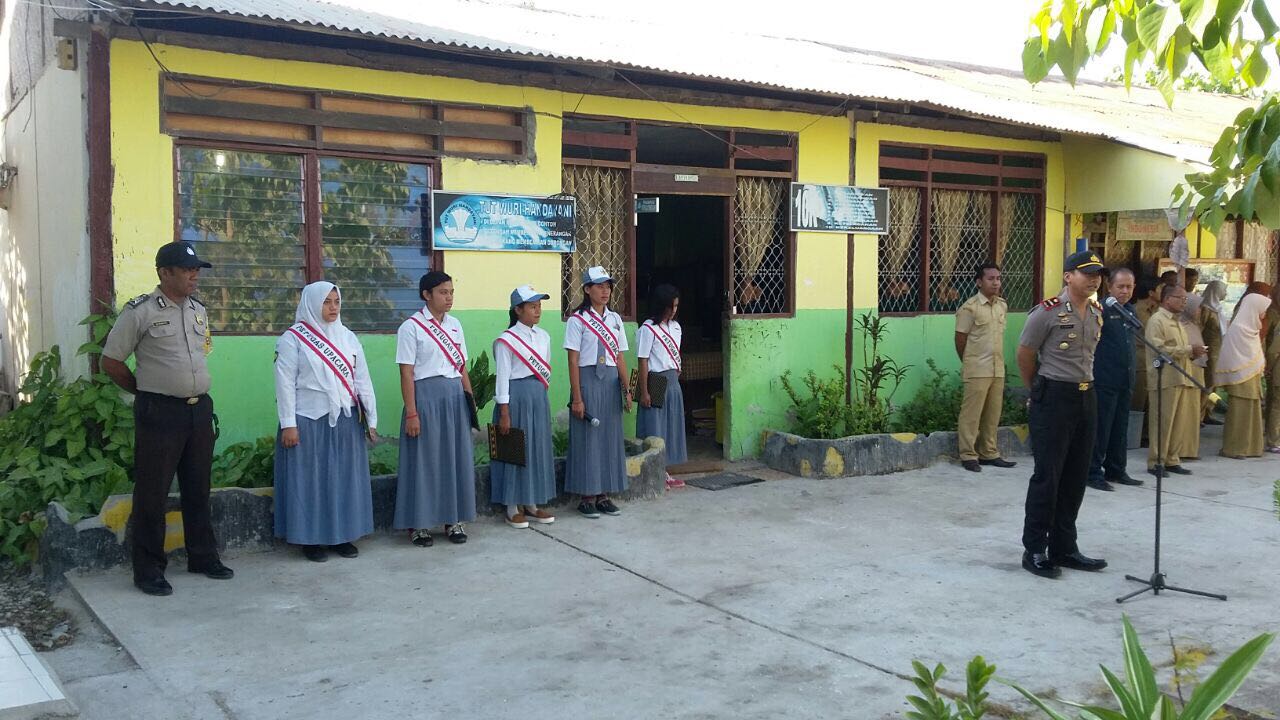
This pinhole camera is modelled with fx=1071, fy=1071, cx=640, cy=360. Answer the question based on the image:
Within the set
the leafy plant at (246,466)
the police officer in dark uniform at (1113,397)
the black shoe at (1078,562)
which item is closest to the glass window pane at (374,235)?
the leafy plant at (246,466)

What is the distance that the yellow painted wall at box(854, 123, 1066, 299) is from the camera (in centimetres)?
984

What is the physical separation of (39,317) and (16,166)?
1.66 metres

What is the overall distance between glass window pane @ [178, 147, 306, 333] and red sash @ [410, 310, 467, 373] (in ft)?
4.13

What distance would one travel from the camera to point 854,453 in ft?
29.0

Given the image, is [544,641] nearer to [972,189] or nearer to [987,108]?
[987,108]

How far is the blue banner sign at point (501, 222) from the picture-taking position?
762cm

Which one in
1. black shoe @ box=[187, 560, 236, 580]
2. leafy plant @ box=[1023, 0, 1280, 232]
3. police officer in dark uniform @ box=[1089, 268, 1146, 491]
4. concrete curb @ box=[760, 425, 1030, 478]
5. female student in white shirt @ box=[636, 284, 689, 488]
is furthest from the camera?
concrete curb @ box=[760, 425, 1030, 478]

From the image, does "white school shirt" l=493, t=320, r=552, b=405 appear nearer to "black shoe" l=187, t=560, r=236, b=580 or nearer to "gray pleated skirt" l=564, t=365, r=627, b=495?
"gray pleated skirt" l=564, t=365, r=627, b=495

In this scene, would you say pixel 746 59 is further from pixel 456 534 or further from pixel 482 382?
pixel 456 534

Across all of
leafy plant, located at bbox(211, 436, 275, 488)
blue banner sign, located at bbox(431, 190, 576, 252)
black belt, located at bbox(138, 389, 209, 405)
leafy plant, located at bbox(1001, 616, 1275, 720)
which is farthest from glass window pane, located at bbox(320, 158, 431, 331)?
leafy plant, located at bbox(1001, 616, 1275, 720)

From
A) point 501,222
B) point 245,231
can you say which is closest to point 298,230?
point 245,231

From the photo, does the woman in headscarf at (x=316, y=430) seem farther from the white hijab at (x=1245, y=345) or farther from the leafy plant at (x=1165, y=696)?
the white hijab at (x=1245, y=345)

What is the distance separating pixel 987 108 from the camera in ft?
30.6

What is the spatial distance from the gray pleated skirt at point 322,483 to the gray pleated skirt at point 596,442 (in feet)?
4.97
